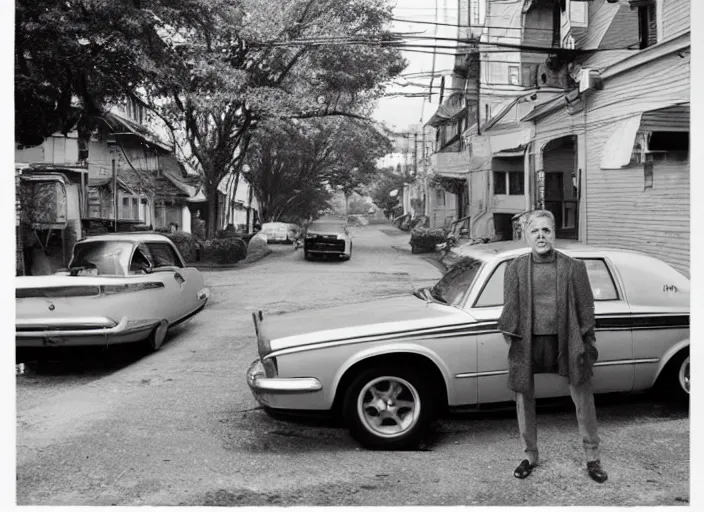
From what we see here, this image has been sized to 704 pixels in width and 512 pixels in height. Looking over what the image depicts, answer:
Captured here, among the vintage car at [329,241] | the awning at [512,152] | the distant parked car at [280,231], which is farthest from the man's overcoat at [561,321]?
the distant parked car at [280,231]

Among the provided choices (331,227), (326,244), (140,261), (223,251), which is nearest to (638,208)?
(140,261)

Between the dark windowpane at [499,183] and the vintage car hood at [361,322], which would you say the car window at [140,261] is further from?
the dark windowpane at [499,183]

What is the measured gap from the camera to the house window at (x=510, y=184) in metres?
7.13

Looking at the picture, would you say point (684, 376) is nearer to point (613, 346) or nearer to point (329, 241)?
point (613, 346)

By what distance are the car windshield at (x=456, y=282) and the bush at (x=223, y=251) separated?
481cm

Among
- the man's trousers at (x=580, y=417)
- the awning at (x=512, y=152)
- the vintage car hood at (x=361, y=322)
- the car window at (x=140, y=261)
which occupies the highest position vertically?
the awning at (x=512, y=152)

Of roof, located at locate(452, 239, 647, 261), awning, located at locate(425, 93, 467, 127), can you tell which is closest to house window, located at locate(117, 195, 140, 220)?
awning, located at locate(425, 93, 467, 127)

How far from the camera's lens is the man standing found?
3408mm

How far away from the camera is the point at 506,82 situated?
7117 mm

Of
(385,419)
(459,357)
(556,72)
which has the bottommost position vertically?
(385,419)

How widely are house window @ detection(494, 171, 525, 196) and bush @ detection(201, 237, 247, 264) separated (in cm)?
370
